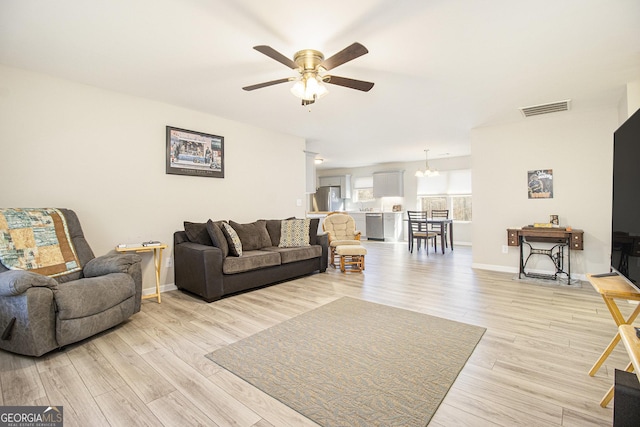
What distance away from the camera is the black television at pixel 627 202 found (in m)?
1.46

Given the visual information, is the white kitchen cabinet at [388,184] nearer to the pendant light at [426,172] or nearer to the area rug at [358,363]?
the pendant light at [426,172]

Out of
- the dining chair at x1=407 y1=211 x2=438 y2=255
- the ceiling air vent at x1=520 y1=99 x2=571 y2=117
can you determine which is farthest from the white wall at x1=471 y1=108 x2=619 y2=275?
the dining chair at x1=407 y1=211 x2=438 y2=255

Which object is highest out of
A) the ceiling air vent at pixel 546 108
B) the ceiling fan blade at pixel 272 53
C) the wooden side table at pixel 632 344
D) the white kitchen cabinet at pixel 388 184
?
the ceiling air vent at pixel 546 108

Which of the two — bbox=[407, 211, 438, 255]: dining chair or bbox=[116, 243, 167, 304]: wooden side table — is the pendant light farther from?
bbox=[116, 243, 167, 304]: wooden side table

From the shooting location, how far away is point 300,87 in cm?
245

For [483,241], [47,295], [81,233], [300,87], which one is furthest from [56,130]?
[483,241]

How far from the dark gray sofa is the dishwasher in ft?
15.3

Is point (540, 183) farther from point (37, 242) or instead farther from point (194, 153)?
point (37, 242)

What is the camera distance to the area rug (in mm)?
1555

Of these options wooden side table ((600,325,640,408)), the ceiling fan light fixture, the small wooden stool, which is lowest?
the small wooden stool

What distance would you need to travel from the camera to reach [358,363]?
6.55ft

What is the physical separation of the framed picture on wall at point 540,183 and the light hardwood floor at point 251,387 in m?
1.59

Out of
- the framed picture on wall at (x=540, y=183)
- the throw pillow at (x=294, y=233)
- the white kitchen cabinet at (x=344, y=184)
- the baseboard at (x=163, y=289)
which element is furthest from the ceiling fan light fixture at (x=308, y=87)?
the white kitchen cabinet at (x=344, y=184)

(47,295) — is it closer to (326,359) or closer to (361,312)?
(326,359)
